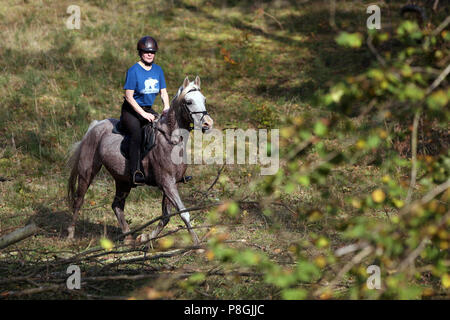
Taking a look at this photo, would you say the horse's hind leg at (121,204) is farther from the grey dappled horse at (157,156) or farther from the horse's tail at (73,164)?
the horse's tail at (73,164)

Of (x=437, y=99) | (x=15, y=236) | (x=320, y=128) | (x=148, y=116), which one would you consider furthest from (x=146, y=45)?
(x=437, y=99)

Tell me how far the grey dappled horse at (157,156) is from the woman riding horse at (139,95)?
204 millimetres

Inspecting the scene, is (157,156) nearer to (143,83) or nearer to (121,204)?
(143,83)

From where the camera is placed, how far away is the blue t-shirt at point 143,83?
830cm

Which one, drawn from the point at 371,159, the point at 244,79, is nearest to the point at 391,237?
the point at 371,159

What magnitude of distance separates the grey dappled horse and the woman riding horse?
20cm

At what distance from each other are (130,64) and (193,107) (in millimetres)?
10062

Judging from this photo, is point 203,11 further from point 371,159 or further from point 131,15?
point 371,159

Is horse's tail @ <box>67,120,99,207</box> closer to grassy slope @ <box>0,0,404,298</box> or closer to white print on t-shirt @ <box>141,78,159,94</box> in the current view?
grassy slope @ <box>0,0,404,298</box>

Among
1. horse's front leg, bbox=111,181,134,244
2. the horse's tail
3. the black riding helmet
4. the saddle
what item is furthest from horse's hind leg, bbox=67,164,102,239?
the black riding helmet

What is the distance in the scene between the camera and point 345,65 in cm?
1777

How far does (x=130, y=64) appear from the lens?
56.4ft
